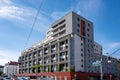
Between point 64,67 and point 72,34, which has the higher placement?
point 72,34

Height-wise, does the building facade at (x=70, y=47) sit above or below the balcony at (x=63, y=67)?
above

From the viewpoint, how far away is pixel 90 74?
77.1 meters

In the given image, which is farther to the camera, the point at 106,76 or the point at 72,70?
the point at 106,76

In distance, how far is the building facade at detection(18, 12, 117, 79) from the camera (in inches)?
3093

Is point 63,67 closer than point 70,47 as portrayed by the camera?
No

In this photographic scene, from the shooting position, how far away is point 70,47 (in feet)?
254

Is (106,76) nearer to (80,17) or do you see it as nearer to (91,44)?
(91,44)

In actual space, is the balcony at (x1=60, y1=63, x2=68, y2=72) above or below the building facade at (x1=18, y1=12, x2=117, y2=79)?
below

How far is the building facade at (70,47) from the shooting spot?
78.6m

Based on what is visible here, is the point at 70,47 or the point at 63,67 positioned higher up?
the point at 70,47

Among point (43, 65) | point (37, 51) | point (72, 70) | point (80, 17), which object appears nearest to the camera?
point (72, 70)

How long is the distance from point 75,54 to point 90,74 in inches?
351

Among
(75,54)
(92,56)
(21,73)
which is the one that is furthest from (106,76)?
(21,73)

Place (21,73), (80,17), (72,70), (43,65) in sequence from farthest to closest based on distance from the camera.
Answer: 1. (21,73)
2. (43,65)
3. (80,17)
4. (72,70)
